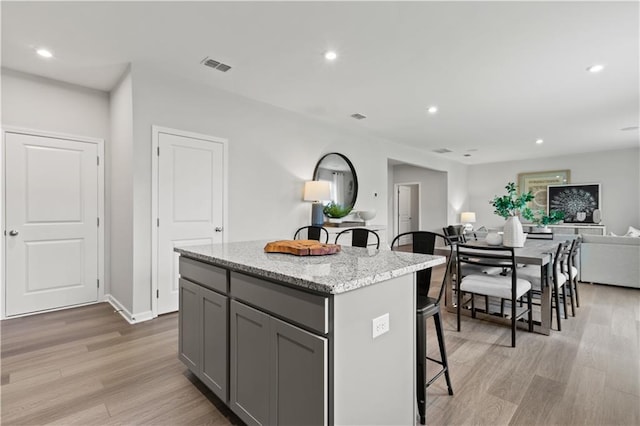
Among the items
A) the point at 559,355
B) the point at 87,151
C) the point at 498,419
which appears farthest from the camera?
the point at 87,151

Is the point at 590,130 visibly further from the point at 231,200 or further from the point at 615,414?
the point at 231,200

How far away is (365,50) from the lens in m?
2.86

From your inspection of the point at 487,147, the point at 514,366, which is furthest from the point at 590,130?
the point at 514,366

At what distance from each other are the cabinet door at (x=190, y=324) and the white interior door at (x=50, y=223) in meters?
2.45

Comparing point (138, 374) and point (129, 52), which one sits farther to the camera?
point (129, 52)

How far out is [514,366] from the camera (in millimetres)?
2318

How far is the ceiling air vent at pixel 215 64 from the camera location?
3061 mm

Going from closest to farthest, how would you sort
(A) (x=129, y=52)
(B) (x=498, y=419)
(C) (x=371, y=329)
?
(C) (x=371, y=329)
(B) (x=498, y=419)
(A) (x=129, y=52)

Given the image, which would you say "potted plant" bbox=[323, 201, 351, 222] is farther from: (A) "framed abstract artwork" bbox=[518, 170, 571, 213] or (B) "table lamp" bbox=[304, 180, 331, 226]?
(A) "framed abstract artwork" bbox=[518, 170, 571, 213]

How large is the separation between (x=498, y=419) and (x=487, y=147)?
663cm

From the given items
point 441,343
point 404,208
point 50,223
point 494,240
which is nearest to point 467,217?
point 404,208

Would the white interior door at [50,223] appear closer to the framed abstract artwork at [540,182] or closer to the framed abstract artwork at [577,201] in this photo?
Answer: the framed abstract artwork at [540,182]

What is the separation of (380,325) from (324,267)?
0.36 m

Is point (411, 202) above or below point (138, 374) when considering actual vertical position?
above
